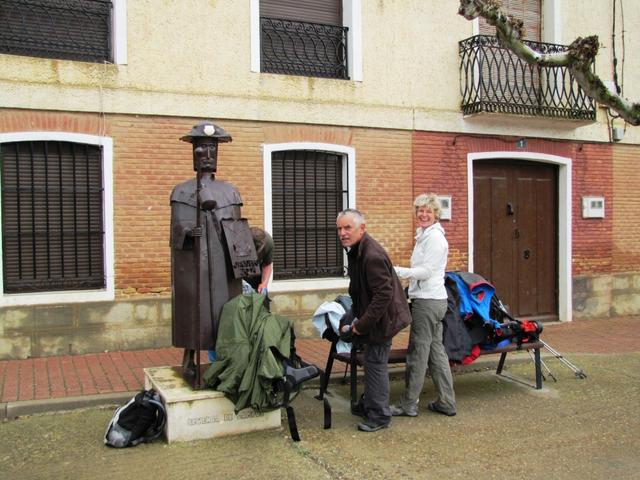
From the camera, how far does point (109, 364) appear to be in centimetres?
768

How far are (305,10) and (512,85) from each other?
3.73 metres

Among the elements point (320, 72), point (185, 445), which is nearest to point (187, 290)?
point (185, 445)

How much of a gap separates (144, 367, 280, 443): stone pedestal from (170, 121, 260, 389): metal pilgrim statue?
0.82ft

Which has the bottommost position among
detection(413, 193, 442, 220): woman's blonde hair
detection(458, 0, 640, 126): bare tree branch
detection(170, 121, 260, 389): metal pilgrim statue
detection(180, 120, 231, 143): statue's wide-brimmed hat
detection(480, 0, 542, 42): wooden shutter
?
detection(170, 121, 260, 389): metal pilgrim statue

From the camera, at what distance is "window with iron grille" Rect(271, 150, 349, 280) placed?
9.53 metres

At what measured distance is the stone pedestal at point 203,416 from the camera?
199 inches

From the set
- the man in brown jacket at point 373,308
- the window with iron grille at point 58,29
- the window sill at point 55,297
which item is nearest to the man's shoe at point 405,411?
the man in brown jacket at point 373,308

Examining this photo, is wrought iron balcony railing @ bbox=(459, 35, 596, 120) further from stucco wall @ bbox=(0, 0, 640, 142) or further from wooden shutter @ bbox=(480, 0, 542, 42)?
wooden shutter @ bbox=(480, 0, 542, 42)

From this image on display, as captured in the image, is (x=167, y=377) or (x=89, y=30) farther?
(x=89, y=30)

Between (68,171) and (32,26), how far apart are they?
1.83m

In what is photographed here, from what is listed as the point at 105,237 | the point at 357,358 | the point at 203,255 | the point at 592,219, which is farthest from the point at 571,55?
the point at 592,219

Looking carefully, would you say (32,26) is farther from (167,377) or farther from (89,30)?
(167,377)

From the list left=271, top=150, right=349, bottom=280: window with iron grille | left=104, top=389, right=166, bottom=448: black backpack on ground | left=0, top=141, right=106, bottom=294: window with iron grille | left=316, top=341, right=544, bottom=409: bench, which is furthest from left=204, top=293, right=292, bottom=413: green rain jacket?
left=271, top=150, right=349, bottom=280: window with iron grille

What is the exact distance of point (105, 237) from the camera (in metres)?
8.43
